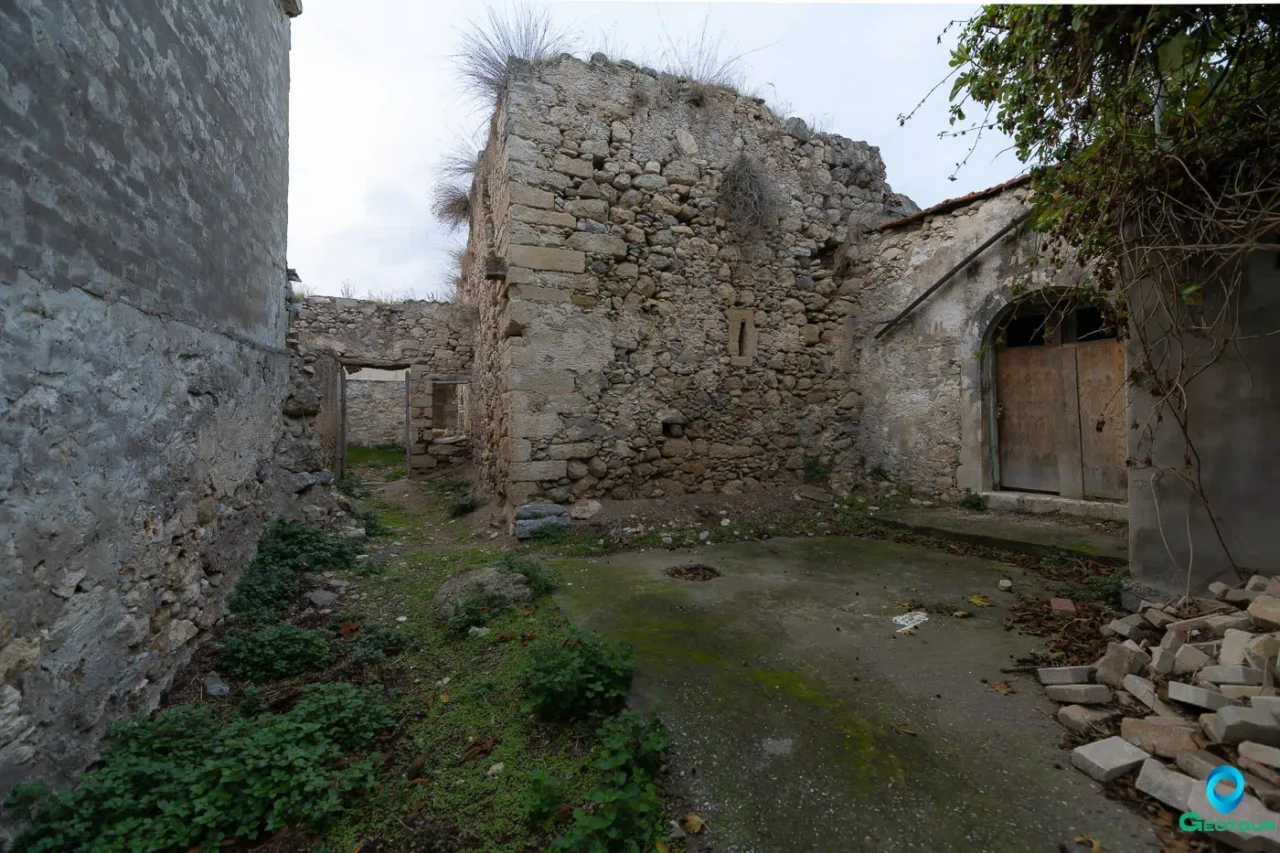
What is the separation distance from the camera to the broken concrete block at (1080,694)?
7.00 feet

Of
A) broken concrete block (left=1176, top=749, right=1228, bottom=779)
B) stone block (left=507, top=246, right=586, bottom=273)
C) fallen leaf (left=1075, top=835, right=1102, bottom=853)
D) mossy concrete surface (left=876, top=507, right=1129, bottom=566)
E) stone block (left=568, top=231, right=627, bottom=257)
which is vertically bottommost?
fallen leaf (left=1075, top=835, right=1102, bottom=853)

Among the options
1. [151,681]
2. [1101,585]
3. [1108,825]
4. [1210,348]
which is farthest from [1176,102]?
[151,681]

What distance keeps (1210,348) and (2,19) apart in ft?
15.7

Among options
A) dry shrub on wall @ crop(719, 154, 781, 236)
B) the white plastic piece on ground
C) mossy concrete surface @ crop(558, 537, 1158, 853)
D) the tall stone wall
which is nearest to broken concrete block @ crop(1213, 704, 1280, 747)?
mossy concrete surface @ crop(558, 537, 1158, 853)

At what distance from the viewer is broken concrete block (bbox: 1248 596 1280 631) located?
6.67ft

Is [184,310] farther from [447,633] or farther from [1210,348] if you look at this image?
[1210,348]

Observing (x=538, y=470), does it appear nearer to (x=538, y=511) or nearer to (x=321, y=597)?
(x=538, y=511)

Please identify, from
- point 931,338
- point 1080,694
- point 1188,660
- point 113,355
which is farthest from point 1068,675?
point 931,338

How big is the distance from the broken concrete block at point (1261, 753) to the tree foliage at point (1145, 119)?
1707mm

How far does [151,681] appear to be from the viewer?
2.48 meters

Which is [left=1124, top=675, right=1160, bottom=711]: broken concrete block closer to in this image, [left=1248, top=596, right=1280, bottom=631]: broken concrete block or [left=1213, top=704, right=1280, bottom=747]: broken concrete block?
[left=1213, top=704, right=1280, bottom=747]: broken concrete block

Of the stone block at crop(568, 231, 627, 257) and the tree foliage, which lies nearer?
the tree foliage

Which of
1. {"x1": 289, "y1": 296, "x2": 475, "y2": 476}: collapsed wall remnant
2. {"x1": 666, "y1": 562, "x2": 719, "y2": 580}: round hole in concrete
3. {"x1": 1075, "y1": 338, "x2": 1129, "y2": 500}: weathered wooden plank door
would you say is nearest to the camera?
{"x1": 666, "y1": 562, "x2": 719, "y2": 580}: round hole in concrete

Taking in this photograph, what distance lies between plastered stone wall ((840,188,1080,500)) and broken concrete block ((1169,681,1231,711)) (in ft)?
14.6
